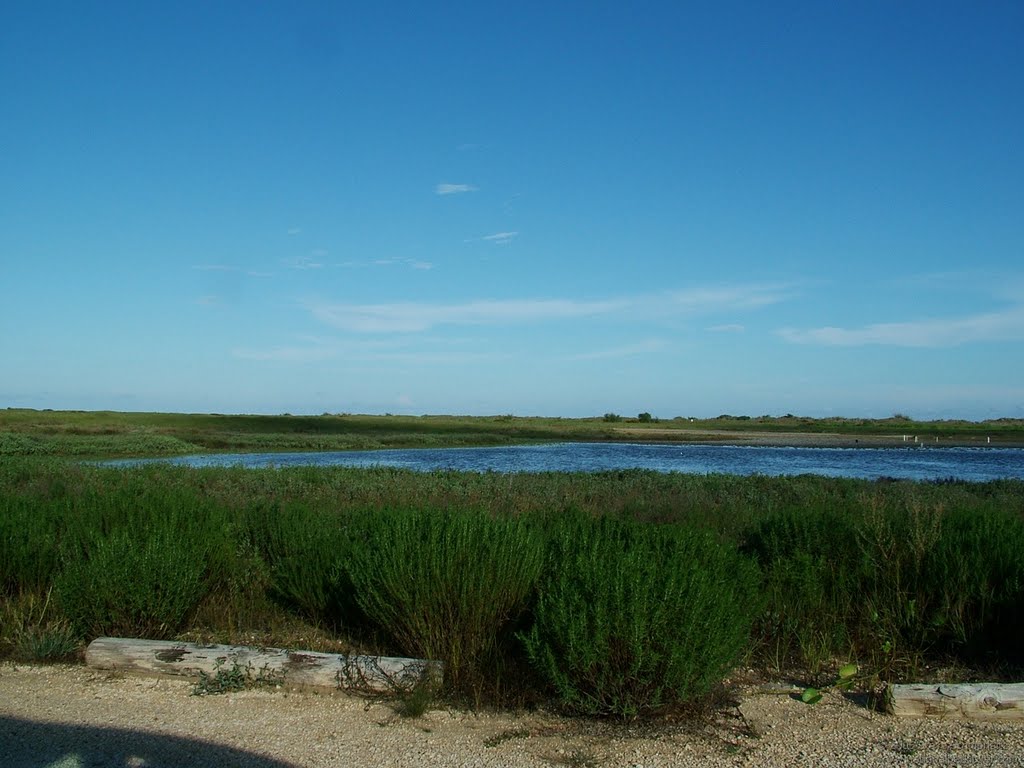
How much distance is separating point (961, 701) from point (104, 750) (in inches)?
216

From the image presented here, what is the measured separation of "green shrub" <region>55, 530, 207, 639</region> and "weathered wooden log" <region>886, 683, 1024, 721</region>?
18.8 ft

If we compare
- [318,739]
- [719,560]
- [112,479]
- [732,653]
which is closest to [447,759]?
[318,739]

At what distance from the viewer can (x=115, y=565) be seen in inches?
295

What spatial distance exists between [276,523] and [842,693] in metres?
6.47

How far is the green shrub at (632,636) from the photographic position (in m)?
5.59

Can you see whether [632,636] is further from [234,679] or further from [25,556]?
[25,556]

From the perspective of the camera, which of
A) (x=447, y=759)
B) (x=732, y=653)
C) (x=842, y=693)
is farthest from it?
(x=842, y=693)

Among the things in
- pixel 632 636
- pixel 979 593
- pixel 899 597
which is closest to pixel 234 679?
pixel 632 636

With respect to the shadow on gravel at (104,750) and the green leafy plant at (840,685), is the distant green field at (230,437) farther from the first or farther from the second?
the green leafy plant at (840,685)

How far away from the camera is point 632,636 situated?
5574 mm

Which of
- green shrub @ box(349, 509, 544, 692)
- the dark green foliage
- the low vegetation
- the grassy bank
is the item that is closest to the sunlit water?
the dark green foliage

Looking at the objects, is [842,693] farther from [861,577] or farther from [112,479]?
[112,479]

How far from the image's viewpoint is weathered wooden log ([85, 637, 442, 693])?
6.40 meters

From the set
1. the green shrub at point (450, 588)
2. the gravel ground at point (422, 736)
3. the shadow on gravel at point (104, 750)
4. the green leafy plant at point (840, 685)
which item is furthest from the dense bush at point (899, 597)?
the shadow on gravel at point (104, 750)
